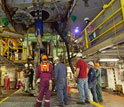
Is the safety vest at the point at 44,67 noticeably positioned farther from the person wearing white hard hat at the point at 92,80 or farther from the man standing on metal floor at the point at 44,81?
the person wearing white hard hat at the point at 92,80

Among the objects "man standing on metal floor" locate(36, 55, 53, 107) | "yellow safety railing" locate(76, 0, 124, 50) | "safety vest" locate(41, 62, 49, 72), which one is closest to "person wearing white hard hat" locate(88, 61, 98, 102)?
"yellow safety railing" locate(76, 0, 124, 50)

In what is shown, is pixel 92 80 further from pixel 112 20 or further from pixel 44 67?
pixel 112 20

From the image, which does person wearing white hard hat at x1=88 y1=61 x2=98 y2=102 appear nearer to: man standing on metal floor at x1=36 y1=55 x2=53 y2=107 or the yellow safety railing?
the yellow safety railing

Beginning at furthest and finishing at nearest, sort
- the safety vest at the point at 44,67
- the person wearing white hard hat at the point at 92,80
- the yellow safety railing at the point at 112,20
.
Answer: the person wearing white hard hat at the point at 92,80, the yellow safety railing at the point at 112,20, the safety vest at the point at 44,67

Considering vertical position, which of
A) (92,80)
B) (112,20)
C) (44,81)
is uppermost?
(112,20)

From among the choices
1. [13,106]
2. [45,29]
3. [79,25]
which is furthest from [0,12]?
[13,106]

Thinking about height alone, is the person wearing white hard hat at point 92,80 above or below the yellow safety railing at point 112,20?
below

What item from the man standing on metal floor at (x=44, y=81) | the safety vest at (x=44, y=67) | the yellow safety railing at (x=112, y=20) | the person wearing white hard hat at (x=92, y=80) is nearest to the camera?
the man standing on metal floor at (x=44, y=81)

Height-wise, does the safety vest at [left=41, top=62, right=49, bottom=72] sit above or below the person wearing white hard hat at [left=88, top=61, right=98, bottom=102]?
above

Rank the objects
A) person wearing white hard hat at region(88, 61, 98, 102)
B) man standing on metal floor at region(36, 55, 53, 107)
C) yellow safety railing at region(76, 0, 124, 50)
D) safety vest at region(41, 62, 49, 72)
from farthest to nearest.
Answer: person wearing white hard hat at region(88, 61, 98, 102) → yellow safety railing at region(76, 0, 124, 50) → safety vest at region(41, 62, 49, 72) → man standing on metal floor at region(36, 55, 53, 107)

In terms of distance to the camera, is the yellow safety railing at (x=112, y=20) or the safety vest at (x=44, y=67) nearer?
the safety vest at (x=44, y=67)

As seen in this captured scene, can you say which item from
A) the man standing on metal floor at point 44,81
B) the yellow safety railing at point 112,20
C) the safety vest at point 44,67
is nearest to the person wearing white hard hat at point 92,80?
the yellow safety railing at point 112,20

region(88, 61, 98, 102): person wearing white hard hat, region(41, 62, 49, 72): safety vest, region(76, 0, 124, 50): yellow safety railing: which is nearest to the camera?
region(41, 62, 49, 72): safety vest

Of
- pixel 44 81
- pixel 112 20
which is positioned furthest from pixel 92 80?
pixel 112 20
